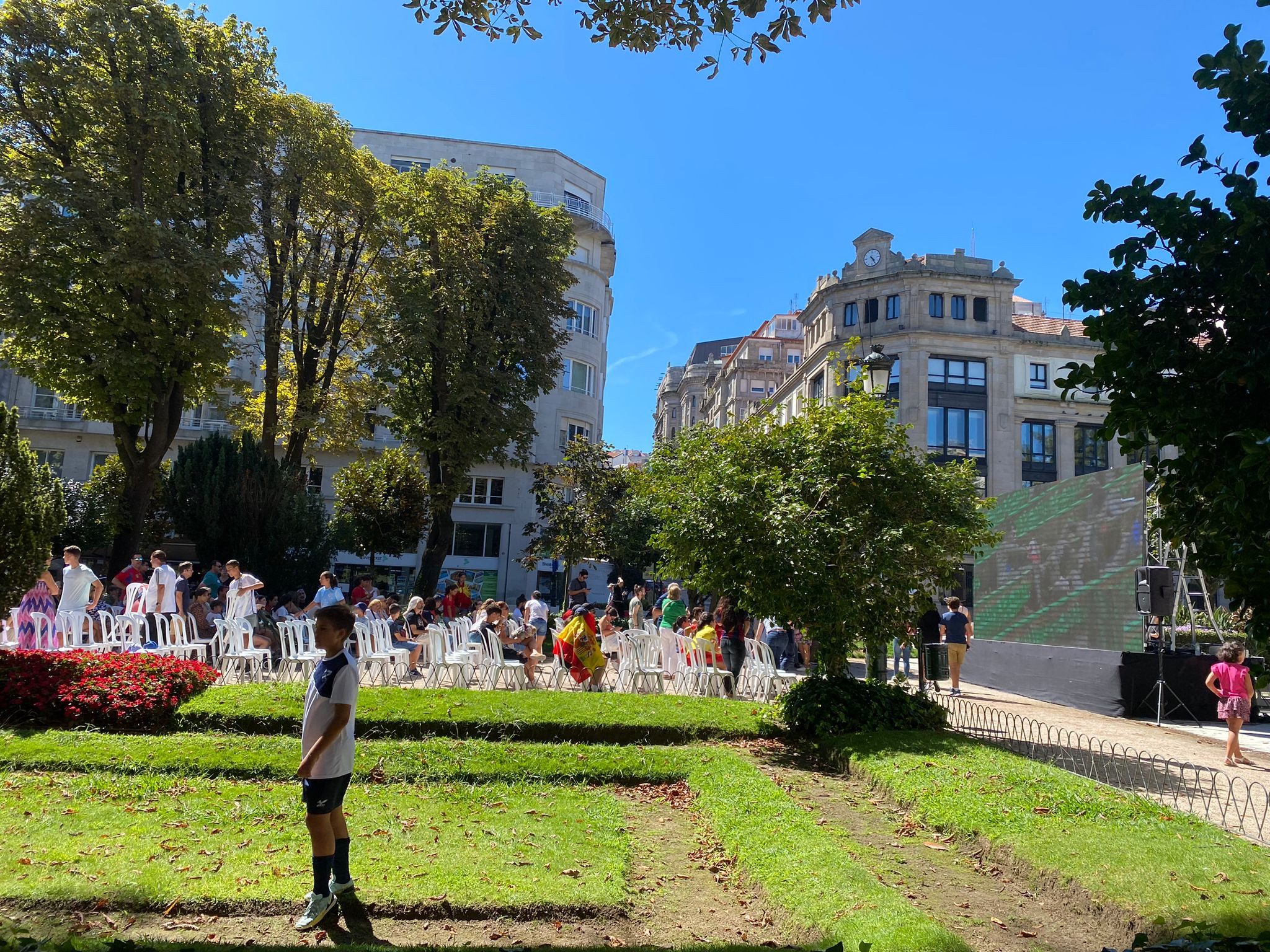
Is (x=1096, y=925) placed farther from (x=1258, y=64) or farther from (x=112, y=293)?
(x=112, y=293)

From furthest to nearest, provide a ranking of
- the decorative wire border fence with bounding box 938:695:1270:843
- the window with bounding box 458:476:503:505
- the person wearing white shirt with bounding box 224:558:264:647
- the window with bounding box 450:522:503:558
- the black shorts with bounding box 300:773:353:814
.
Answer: the window with bounding box 458:476:503:505, the window with bounding box 450:522:503:558, the person wearing white shirt with bounding box 224:558:264:647, the decorative wire border fence with bounding box 938:695:1270:843, the black shorts with bounding box 300:773:353:814

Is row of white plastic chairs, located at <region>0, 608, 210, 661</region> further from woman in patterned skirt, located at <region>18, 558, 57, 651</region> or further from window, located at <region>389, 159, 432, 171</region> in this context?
window, located at <region>389, 159, 432, 171</region>

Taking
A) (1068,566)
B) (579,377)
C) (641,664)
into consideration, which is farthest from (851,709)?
(579,377)

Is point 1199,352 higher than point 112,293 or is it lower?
lower

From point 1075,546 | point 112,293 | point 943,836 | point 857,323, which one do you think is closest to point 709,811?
point 943,836

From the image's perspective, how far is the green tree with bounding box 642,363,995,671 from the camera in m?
9.65

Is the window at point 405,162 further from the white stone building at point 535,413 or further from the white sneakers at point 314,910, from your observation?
the white sneakers at point 314,910

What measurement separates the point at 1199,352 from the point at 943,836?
Answer: 181 inches

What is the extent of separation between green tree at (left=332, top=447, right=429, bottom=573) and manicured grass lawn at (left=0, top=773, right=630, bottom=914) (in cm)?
2416

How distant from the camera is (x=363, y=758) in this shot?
7996mm

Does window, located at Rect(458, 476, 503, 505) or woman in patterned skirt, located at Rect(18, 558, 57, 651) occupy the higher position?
window, located at Rect(458, 476, 503, 505)

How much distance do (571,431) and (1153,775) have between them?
35374mm

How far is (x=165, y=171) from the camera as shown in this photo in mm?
19500

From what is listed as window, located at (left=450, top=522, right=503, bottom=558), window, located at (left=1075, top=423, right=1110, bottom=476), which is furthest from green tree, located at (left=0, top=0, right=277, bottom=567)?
window, located at (left=1075, top=423, right=1110, bottom=476)
